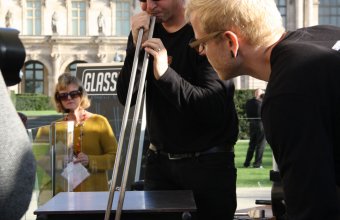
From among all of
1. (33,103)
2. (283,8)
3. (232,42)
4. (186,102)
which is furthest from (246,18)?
(283,8)

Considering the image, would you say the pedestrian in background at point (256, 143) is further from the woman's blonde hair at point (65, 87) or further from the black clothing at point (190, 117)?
the black clothing at point (190, 117)

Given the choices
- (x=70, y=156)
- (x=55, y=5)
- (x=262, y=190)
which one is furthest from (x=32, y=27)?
(x=70, y=156)

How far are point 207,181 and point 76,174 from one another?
5.81 ft

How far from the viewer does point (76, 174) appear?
470 cm

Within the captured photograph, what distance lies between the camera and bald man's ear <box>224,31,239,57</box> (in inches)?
82.0

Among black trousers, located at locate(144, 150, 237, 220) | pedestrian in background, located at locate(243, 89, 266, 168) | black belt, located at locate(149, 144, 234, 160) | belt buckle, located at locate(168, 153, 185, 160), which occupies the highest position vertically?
black belt, located at locate(149, 144, 234, 160)

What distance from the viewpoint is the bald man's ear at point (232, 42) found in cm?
208

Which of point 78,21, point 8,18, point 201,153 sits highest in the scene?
point 8,18

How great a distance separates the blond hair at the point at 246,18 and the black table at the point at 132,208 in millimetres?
710

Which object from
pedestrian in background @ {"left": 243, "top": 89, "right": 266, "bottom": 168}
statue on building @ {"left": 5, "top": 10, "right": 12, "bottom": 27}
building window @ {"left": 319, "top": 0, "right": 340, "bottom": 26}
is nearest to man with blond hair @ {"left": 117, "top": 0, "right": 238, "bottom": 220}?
pedestrian in background @ {"left": 243, "top": 89, "right": 266, "bottom": 168}

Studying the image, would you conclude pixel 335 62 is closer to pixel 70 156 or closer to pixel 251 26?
pixel 251 26

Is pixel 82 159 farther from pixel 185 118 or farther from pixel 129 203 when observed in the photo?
pixel 129 203

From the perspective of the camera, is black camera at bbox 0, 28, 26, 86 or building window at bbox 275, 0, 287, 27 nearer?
black camera at bbox 0, 28, 26, 86

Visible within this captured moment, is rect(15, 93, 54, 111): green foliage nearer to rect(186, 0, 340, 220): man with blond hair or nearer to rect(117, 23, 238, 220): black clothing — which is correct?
rect(117, 23, 238, 220): black clothing
